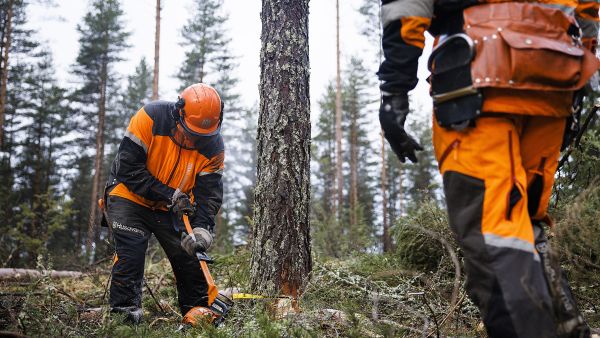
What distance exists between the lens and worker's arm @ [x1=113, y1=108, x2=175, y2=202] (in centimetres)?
391

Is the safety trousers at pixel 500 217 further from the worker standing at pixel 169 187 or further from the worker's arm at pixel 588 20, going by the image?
the worker standing at pixel 169 187

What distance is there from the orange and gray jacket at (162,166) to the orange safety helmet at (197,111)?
14 centimetres

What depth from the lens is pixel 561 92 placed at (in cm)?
178

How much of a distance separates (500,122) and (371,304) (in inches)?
72.5

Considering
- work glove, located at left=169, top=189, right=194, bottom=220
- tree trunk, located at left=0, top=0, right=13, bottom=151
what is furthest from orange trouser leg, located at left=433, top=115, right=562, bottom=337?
tree trunk, located at left=0, top=0, right=13, bottom=151

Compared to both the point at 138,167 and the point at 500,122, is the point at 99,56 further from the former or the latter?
the point at 500,122

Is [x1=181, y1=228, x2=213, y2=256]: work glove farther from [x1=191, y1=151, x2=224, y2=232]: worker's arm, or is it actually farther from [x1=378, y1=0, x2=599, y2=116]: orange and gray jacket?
[x1=378, y1=0, x2=599, y2=116]: orange and gray jacket

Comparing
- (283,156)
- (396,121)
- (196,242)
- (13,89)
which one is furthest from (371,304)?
(13,89)

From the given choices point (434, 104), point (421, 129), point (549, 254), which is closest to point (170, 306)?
point (434, 104)

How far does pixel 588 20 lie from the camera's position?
6.58ft

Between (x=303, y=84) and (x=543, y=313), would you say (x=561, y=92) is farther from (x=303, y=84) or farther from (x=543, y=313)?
(x=303, y=84)

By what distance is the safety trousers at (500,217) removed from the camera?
1509 millimetres

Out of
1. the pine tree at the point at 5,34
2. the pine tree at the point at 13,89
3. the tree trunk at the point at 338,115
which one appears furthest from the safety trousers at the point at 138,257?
the pine tree at the point at 5,34

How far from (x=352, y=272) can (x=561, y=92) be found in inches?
121
